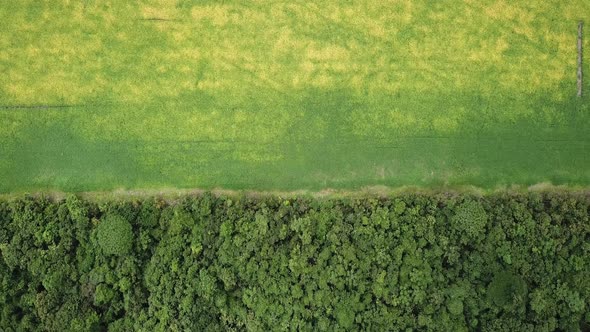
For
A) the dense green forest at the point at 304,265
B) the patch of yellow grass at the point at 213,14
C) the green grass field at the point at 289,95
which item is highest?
the patch of yellow grass at the point at 213,14

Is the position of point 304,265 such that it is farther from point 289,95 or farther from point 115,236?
point 115,236

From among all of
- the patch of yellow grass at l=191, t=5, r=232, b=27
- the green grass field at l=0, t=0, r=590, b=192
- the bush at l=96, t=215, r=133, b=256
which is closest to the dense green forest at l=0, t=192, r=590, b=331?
the bush at l=96, t=215, r=133, b=256

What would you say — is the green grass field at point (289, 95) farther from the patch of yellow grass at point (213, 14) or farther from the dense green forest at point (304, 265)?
the dense green forest at point (304, 265)

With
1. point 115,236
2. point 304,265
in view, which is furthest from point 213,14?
point 304,265

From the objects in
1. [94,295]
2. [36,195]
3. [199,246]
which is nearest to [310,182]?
[199,246]

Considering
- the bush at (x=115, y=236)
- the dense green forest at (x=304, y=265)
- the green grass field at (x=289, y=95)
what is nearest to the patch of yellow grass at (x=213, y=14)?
the green grass field at (x=289, y=95)

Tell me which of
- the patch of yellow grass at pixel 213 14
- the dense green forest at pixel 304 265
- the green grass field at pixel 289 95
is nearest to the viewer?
the dense green forest at pixel 304 265

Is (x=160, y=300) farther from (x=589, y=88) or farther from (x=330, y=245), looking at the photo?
(x=589, y=88)
